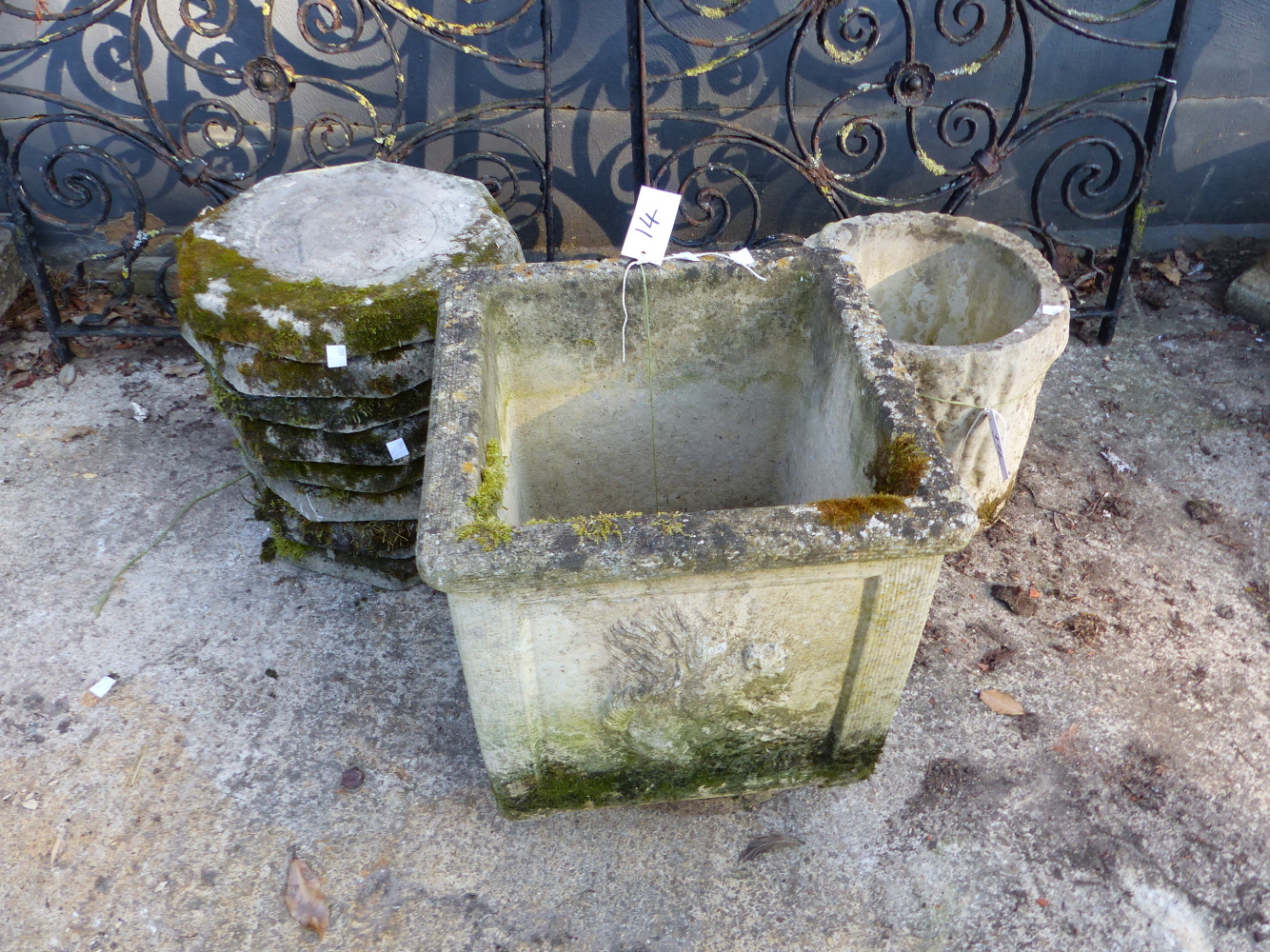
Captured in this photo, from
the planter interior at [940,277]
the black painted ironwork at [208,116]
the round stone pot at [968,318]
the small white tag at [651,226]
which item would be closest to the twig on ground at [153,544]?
the black painted ironwork at [208,116]

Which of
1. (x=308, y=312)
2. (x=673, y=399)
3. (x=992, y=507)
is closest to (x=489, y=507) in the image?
(x=673, y=399)

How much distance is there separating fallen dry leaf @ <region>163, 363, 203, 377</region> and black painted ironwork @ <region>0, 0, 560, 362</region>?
0.55 ft

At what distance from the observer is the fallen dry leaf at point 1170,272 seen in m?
4.37

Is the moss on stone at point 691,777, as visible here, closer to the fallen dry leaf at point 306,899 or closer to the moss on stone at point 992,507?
the fallen dry leaf at point 306,899

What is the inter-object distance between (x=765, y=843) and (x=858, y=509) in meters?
1.05

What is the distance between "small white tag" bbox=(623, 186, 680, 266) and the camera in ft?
7.82

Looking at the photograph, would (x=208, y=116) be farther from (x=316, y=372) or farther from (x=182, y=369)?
(x=316, y=372)

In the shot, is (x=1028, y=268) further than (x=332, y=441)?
Yes

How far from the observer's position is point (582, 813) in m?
2.40

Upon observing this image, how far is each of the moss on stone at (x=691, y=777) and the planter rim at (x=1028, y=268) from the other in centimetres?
116

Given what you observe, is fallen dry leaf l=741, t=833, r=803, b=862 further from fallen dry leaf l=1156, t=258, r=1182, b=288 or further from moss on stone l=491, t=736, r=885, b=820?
fallen dry leaf l=1156, t=258, r=1182, b=288

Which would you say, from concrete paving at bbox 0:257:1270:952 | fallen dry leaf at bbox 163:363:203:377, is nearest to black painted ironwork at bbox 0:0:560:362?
fallen dry leaf at bbox 163:363:203:377

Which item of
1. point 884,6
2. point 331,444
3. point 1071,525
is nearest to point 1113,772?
point 1071,525

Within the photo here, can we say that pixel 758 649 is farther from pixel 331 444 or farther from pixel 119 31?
pixel 119 31
